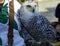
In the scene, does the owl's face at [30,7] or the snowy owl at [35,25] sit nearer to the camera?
the snowy owl at [35,25]

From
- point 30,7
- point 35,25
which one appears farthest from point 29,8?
point 35,25

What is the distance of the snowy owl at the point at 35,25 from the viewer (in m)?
1.86

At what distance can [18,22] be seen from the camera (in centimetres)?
193

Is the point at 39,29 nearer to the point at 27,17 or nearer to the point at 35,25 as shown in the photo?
the point at 35,25

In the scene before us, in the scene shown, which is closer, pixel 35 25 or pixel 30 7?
pixel 35 25

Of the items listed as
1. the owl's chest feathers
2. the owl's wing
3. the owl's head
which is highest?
the owl's head

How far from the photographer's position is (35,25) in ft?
6.22

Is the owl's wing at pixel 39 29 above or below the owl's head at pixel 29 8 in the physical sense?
below

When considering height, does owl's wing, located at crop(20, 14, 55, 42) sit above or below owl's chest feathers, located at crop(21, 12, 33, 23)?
below

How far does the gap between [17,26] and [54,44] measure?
0.31m

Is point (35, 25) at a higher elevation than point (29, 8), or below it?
below

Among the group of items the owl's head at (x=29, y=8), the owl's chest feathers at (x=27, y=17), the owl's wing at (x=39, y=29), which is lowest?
the owl's wing at (x=39, y=29)

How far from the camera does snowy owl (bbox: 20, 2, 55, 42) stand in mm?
1857

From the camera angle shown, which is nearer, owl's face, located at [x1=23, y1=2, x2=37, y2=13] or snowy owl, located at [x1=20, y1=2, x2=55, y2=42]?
snowy owl, located at [x1=20, y1=2, x2=55, y2=42]
